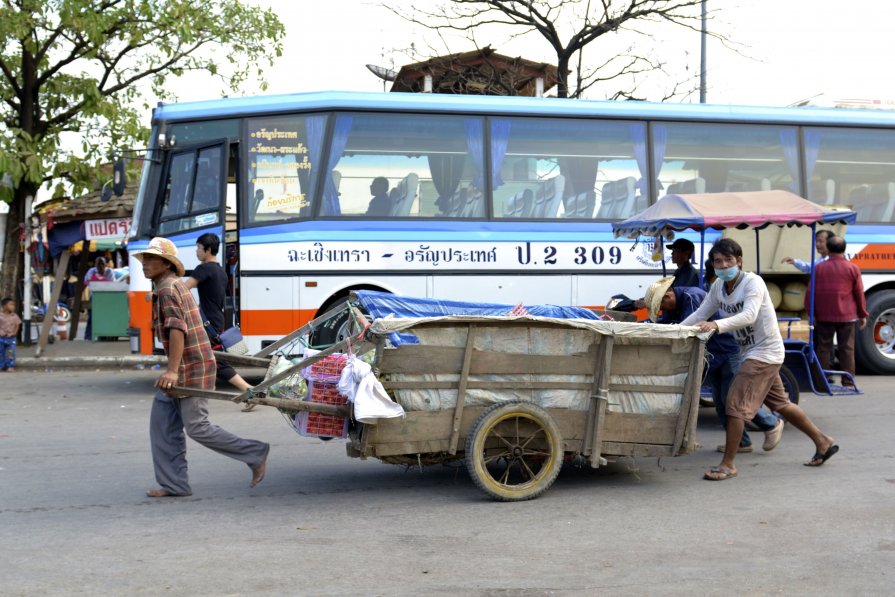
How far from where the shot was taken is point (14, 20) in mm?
14812

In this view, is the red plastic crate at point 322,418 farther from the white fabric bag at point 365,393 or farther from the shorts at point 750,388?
the shorts at point 750,388

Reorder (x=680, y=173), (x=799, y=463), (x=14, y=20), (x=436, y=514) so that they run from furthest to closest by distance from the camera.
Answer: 1. (x=14, y=20)
2. (x=680, y=173)
3. (x=799, y=463)
4. (x=436, y=514)

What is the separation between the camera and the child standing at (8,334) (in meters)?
13.9

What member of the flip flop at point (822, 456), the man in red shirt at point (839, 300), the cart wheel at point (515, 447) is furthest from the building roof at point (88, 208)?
the flip flop at point (822, 456)

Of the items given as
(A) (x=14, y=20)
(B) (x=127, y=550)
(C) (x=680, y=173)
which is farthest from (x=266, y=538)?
Result: (A) (x=14, y=20)

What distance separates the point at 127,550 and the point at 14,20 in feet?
40.0

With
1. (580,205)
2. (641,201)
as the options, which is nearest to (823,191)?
(641,201)

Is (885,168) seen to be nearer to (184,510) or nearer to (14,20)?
(184,510)

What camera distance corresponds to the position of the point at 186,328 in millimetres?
6039

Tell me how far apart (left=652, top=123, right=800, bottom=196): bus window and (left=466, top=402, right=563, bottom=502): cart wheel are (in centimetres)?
738

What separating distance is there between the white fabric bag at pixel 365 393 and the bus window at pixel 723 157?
807 cm

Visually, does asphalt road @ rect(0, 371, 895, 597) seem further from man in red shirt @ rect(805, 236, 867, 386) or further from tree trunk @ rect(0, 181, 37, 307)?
tree trunk @ rect(0, 181, 37, 307)

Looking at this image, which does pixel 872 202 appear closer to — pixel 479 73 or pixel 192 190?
pixel 192 190

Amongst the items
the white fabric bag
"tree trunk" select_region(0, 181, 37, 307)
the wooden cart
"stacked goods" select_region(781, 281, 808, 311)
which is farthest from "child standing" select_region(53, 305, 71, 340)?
the white fabric bag
